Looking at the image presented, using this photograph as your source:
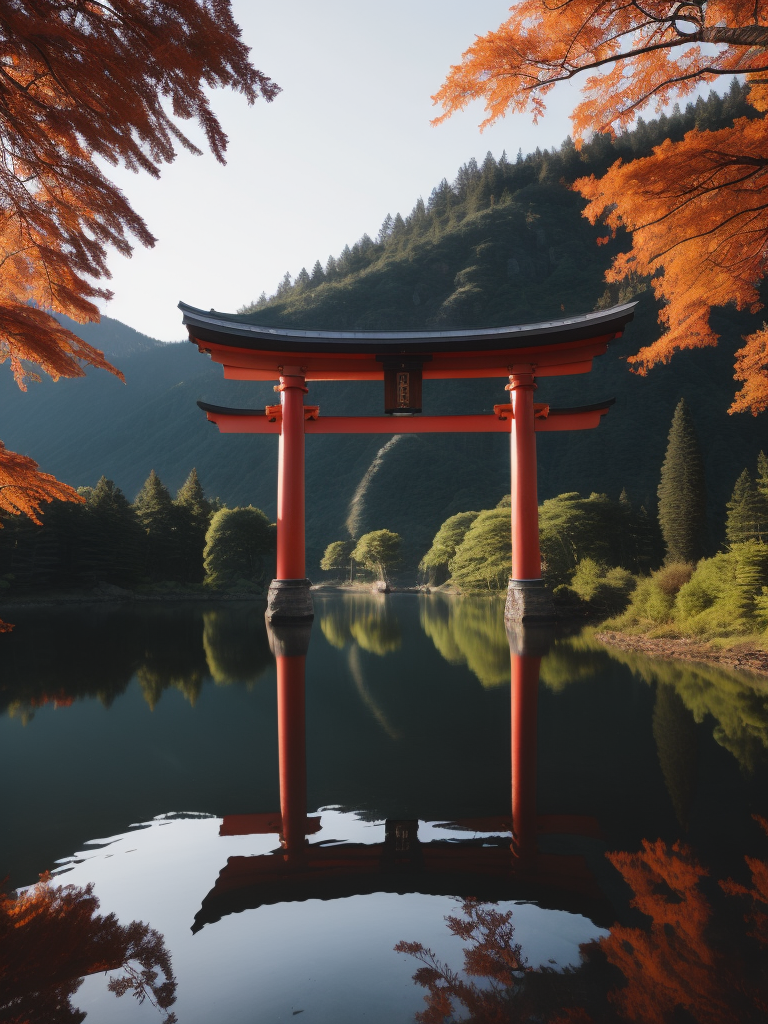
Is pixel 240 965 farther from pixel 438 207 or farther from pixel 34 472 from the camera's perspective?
pixel 438 207

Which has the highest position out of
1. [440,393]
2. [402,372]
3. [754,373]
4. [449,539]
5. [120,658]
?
[440,393]

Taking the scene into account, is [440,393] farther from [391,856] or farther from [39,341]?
[391,856]

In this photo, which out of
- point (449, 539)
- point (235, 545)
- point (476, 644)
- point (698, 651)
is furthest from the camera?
point (449, 539)

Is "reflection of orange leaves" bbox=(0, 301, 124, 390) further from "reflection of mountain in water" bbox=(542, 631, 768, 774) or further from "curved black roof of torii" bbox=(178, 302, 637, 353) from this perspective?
"curved black roof of torii" bbox=(178, 302, 637, 353)

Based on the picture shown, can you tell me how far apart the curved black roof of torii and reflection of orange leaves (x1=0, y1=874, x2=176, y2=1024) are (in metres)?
11.6

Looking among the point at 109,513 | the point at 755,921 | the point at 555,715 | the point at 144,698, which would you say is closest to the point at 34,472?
the point at 144,698

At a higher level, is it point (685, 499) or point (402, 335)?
point (402, 335)

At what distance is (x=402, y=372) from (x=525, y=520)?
4612 millimetres

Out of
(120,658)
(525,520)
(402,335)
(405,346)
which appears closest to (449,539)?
(525,520)

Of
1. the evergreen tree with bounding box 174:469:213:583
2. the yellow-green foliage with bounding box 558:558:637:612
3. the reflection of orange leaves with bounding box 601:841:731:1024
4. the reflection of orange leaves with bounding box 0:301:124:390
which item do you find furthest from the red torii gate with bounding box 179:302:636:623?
the evergreen tree with bounding box 174:469:213:583

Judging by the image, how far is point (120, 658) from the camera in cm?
909

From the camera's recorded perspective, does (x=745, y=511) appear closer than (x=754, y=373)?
No

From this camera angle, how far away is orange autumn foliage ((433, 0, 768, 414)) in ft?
17.9

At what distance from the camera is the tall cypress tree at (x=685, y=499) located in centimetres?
2658
